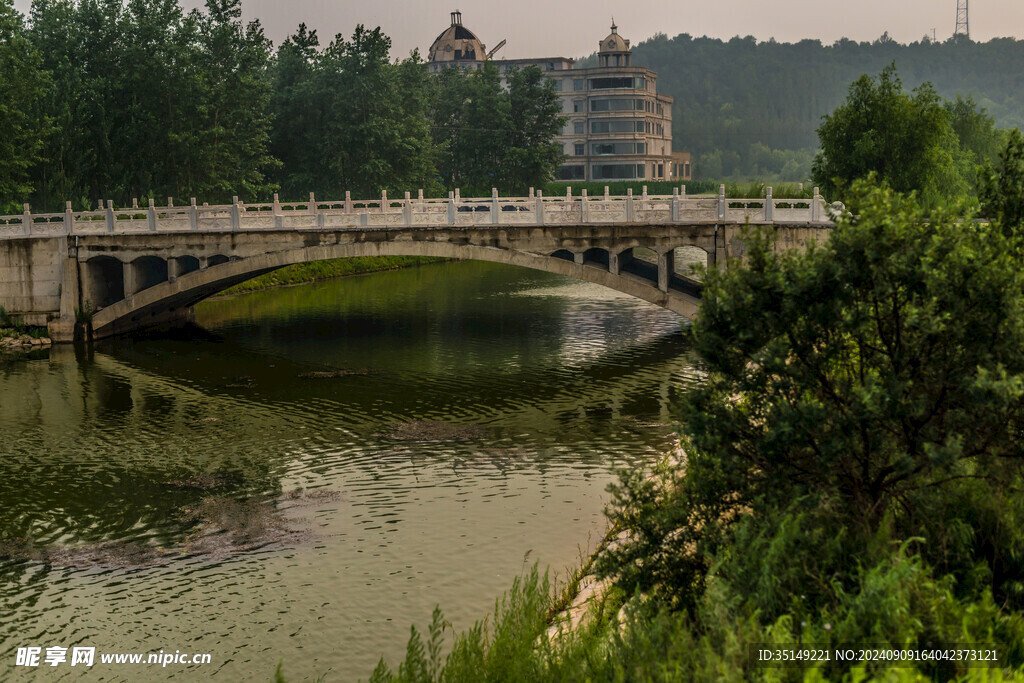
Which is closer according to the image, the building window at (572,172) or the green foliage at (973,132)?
the green foliage at (973,132)

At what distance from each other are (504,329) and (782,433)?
104 feet

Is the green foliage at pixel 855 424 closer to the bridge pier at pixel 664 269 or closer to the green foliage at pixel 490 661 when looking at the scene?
the green foliage at pixel 490 661

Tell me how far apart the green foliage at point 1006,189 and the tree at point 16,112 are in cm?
4557

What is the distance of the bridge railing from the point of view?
3497 cm

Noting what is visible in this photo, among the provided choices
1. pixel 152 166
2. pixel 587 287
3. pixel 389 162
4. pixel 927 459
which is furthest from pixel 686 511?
pixel 389 162

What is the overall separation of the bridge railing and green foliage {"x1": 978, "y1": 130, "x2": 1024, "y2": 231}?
16802 mm

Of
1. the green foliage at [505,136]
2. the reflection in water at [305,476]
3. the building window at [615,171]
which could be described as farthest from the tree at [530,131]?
the reflection in water at [305,476]

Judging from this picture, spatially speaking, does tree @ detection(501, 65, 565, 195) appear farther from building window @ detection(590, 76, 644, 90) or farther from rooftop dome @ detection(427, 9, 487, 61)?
rooftop dome @ detection(427, 9, 487, 61)

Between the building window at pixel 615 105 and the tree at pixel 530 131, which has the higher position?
the building window at pixel 615 105

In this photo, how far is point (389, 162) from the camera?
7362 centimetres

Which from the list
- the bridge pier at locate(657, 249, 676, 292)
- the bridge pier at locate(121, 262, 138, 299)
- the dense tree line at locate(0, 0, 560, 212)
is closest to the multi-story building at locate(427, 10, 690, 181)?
the dense tree line at locate(0, 0, 560, 212)

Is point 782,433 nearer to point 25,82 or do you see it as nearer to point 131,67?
point 25,82

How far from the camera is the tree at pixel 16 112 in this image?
2002 inches

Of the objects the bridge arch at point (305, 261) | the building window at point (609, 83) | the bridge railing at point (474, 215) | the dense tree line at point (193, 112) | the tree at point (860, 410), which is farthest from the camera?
the building window at point (609, 83)
